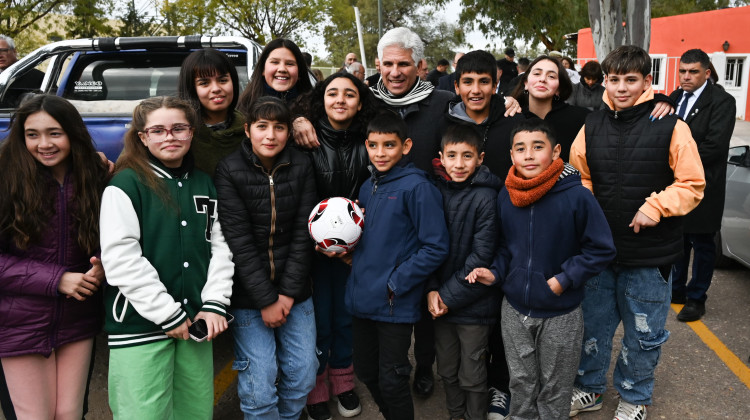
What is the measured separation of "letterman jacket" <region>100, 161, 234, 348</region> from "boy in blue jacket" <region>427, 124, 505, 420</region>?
1.11 m

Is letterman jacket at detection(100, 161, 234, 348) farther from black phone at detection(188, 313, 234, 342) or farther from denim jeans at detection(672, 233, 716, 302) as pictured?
denim jeans at detection(672, 233, 716, 302)

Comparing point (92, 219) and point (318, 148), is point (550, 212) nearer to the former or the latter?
point (318, 148)

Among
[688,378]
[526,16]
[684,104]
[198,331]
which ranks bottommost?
[688,378]

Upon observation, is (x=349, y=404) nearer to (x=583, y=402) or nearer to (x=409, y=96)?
(x=583, y=402)

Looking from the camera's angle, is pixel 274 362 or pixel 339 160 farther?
pixel 339 160

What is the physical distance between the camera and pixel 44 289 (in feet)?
7.68

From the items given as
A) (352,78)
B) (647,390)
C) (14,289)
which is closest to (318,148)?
(352,78)

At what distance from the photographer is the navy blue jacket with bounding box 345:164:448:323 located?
2.71 meters

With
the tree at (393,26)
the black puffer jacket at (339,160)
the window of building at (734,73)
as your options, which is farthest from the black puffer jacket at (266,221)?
the tree at (393,26)

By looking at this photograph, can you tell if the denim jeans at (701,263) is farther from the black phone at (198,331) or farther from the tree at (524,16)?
the tree at (524,16)

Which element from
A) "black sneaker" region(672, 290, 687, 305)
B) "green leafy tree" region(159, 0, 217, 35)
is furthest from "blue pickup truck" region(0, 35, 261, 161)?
"green leafy tree" region(159, 0, 217, 35)

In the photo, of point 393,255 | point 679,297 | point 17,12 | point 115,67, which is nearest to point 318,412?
point 393,255

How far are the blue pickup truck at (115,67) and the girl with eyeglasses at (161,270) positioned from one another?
1.83m

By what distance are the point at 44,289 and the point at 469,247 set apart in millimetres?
1962
